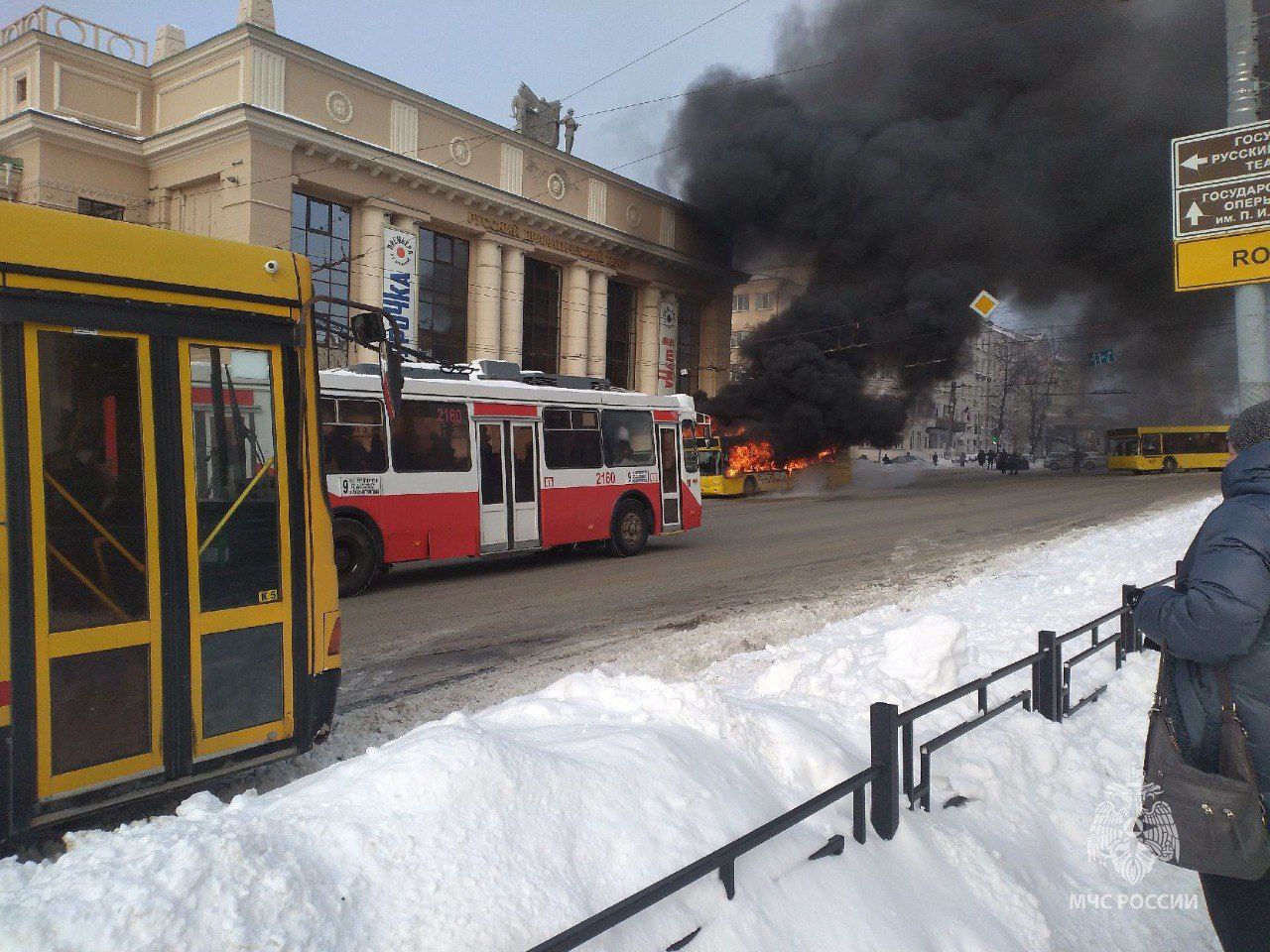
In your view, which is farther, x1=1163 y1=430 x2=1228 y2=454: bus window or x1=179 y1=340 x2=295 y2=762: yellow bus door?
x1=1163 y1=430 x2=1228 y2=454: bus window

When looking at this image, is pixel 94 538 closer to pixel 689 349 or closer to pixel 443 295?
pixel 443 295

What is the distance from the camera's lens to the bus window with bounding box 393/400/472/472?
33.4 feet

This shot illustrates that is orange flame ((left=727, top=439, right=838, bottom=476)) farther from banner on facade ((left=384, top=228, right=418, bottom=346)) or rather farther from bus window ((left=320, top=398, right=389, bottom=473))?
bus window ((left=320, top=398, right=389, bottom=473))

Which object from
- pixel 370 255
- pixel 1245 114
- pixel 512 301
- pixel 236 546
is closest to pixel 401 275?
pixel 370 255

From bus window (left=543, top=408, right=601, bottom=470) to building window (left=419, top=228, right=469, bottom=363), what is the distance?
14951 millimetres

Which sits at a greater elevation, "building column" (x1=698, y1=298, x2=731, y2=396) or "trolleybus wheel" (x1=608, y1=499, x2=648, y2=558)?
"building column" (x1=698, y1=298, x2=731, y2=396)

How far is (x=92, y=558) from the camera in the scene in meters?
3.41

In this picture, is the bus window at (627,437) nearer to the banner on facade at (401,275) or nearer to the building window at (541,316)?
the banner on facade at (401,275)

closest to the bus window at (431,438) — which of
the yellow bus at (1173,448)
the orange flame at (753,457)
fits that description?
the orange flame at (753,457)

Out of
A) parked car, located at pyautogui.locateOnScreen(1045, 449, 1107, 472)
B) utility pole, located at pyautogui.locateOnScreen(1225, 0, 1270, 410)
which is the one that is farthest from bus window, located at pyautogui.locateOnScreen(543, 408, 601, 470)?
parked car, located at pyautogui.locateOnScreen(1045, 449, 1107, 472)

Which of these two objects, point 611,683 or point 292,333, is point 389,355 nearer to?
point 292,333

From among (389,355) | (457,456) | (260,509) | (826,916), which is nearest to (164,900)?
(826,916)

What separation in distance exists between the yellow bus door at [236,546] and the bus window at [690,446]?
10.4 m

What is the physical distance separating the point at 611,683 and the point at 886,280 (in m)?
33.3
